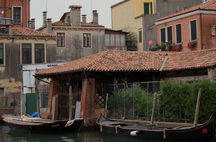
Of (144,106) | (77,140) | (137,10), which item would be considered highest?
(137,10)

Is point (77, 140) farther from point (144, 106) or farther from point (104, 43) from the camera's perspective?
point (104, 43)

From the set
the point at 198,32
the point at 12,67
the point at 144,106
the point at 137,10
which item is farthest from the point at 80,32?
the point at 144,106

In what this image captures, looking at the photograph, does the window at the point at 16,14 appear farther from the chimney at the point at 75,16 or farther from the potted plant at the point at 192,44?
the potted plant at the point at 192,44

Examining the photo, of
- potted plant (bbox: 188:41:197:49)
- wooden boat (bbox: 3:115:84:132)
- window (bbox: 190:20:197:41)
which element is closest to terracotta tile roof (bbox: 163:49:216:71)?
wooden boat (bbox: 3:115:84:132)

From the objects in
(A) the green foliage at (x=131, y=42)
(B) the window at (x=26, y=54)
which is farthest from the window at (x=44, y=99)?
(A) the green foliage at (x=131, y=42)

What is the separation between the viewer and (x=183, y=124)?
17.8 m

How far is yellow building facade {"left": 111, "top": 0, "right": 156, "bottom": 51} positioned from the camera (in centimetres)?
4372

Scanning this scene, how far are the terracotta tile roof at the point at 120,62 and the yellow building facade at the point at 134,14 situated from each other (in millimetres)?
18579

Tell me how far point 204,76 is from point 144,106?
136 inches

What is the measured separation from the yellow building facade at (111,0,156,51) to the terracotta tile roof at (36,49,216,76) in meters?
18.5

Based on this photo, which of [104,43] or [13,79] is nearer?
[13,79]

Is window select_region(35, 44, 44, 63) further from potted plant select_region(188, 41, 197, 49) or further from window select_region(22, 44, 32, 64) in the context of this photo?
potted plant select_region(188, 41, 197, 49)

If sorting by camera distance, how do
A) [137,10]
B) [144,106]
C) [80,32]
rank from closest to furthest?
[144,106] < [80,32] < [137,10]

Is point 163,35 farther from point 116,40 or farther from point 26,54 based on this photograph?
point 26,54
